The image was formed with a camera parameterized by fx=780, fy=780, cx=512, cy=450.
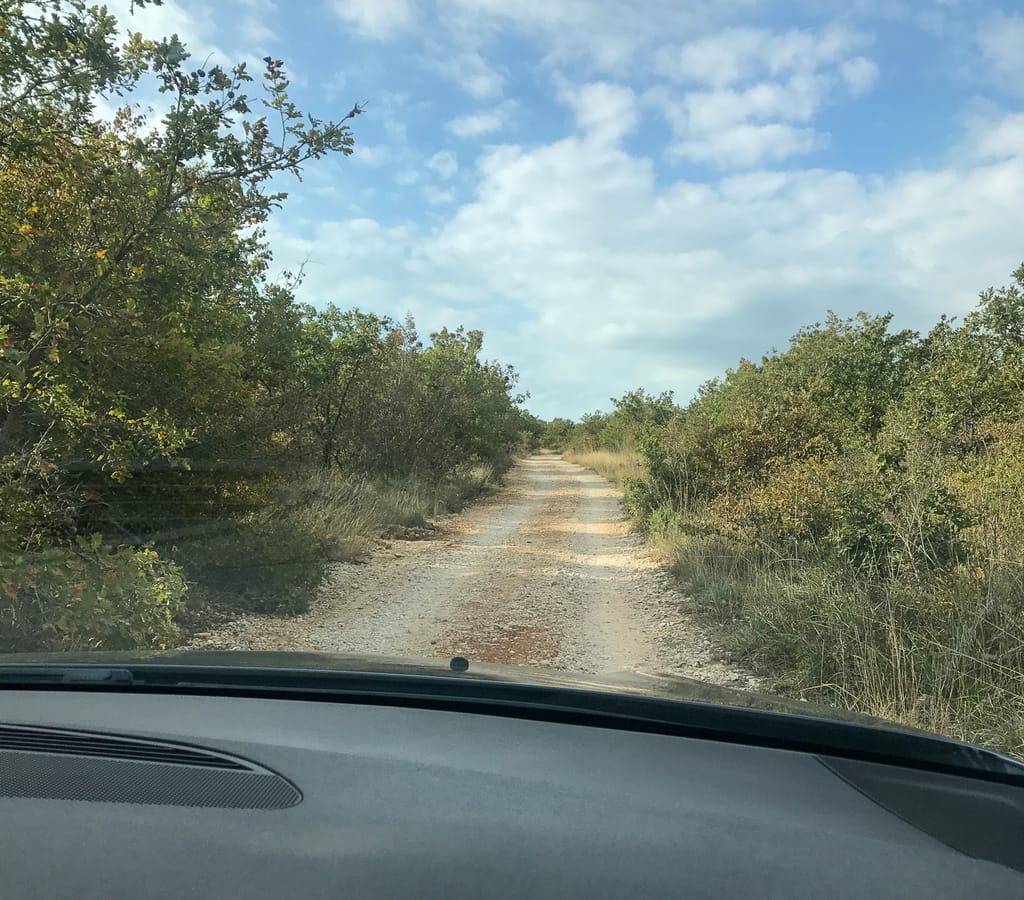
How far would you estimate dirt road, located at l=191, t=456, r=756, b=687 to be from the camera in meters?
7.38

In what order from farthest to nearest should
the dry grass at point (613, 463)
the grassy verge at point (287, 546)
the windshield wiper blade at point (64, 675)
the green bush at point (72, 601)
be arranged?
the dry grass at point (613, 463) < the grassy verge at point (287, 546) < the green bush at point (72, 601) < the windshield wiper blade at point (64, 675)

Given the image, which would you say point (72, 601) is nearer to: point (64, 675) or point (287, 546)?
point (64, 675)

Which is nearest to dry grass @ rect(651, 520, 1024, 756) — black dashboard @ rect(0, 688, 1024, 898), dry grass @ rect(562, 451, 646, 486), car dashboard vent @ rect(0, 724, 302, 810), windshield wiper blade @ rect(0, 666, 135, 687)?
black dashboard @ rect(0, 688, 1024, 898)

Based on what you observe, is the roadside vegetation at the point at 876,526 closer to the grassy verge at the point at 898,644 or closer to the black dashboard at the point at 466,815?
the grassy verge at the point at 898,644

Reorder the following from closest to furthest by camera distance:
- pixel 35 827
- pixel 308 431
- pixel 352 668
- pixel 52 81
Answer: pixel 35 827 → pixel 352 668 → pixel 52 81 → pixel 308 431

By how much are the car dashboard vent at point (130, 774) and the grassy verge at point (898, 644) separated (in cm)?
411

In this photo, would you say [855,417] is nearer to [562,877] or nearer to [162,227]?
[162,227]

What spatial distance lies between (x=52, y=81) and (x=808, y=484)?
855 cm

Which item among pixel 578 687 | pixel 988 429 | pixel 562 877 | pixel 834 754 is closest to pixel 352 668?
pixel 578 687

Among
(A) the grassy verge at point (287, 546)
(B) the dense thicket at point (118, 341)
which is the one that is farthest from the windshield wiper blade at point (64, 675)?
(A) the grassy verge at point (287, 546)

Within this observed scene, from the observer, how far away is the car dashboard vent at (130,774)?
161 centimetres

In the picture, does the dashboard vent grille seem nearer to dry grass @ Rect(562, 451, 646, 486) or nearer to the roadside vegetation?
the roadside vegetation

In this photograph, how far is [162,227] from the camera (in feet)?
19.0

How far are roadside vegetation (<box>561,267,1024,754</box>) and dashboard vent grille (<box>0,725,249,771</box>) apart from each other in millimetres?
4170
